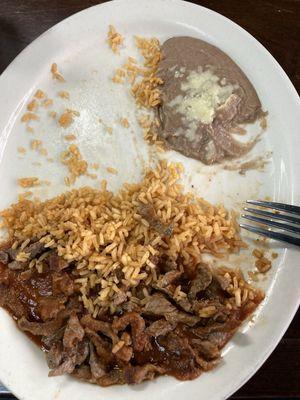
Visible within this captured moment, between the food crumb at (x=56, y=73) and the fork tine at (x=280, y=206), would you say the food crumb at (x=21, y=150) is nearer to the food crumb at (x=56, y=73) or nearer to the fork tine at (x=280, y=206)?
the food crumb at (x=56, y=73)

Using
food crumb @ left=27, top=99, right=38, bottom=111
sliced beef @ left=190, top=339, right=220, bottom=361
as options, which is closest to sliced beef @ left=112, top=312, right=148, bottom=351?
sliced beef @ left=190, top=339, right=220, bottom=361

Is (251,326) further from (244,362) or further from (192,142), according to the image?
(192,142)

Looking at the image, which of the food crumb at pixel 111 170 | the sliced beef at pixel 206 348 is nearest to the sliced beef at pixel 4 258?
the food crumb at pixel 111 170

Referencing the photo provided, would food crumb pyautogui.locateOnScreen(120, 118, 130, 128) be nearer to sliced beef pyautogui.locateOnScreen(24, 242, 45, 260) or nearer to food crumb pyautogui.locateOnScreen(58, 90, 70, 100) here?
food crumb pyautogui.locateOnScreen(58, 90, 70, 100)

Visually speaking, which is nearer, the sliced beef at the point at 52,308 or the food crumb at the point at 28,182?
the sliced beef at the point at 52,308

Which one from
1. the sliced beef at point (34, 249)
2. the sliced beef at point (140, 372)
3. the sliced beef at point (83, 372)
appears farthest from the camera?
the sliced beef at point (34, 249)

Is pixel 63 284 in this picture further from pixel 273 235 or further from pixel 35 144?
pixel 273 235
